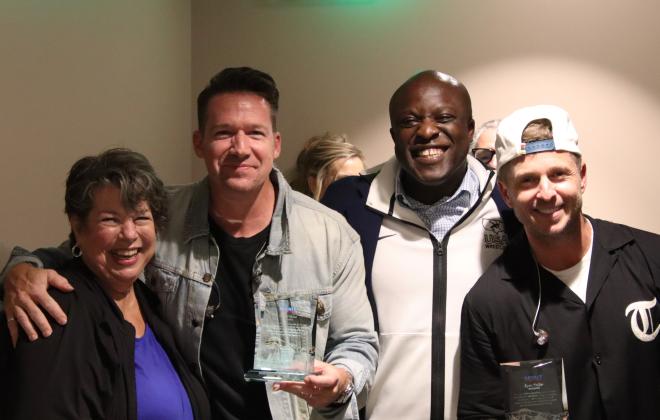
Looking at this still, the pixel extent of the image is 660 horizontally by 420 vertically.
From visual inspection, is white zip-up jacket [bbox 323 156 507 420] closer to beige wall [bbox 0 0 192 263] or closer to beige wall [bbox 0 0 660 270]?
beige wall [bbox 0 0 192 263]

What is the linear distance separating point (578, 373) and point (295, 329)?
0.75m

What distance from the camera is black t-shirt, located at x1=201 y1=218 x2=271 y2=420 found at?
1863 mm

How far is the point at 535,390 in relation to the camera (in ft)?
5.82

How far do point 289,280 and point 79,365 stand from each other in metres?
0.64

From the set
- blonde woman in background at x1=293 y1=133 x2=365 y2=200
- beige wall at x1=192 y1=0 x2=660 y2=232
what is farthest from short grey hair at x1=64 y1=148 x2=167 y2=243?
beige wall at x1=192 y1=0 x2=660 y2=232

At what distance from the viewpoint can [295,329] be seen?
5.81 feet

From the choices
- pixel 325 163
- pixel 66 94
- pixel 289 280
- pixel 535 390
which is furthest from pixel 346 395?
pixel 325 163

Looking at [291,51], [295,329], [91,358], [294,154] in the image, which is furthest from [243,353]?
[291,51]

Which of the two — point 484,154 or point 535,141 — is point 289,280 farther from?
point 484,154

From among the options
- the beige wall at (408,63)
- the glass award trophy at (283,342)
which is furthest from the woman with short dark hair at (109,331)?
the beige wall at (408,63)

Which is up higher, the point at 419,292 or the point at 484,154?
the point at 484,154

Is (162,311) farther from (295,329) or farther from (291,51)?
(291,51)

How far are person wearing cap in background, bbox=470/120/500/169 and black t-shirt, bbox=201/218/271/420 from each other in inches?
54.7

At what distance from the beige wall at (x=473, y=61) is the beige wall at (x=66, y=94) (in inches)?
19.3
